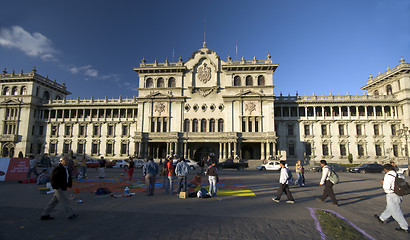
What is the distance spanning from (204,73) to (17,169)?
33.7m

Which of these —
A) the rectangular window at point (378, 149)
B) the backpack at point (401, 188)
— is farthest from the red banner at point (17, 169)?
the rectangular window at point (378, 149)

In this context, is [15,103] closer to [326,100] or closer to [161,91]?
[161,91]

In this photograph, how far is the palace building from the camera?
41812 mm

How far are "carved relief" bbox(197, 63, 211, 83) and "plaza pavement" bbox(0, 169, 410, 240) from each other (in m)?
36.1

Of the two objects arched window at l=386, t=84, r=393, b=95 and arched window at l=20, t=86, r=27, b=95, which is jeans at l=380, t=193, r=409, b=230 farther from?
arched window at l=20, t=86, r=27, b=95

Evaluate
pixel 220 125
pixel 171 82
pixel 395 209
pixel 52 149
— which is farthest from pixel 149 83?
pixel 395 209

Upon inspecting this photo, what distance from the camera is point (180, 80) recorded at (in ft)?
146

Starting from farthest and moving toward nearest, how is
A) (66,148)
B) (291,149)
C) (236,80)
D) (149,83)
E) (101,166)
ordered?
(66,148)
(149,83)
(291,149)
(236,80)
(101,166)

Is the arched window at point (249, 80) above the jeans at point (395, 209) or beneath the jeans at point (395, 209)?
above

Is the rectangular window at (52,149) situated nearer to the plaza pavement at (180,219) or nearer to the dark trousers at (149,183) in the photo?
the plaza pavement at (180,219)

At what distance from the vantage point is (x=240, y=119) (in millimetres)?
42219

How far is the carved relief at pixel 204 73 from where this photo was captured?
44316 mm

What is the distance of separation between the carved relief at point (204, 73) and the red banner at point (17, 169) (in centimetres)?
3248

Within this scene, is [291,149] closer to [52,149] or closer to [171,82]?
[171,82]
